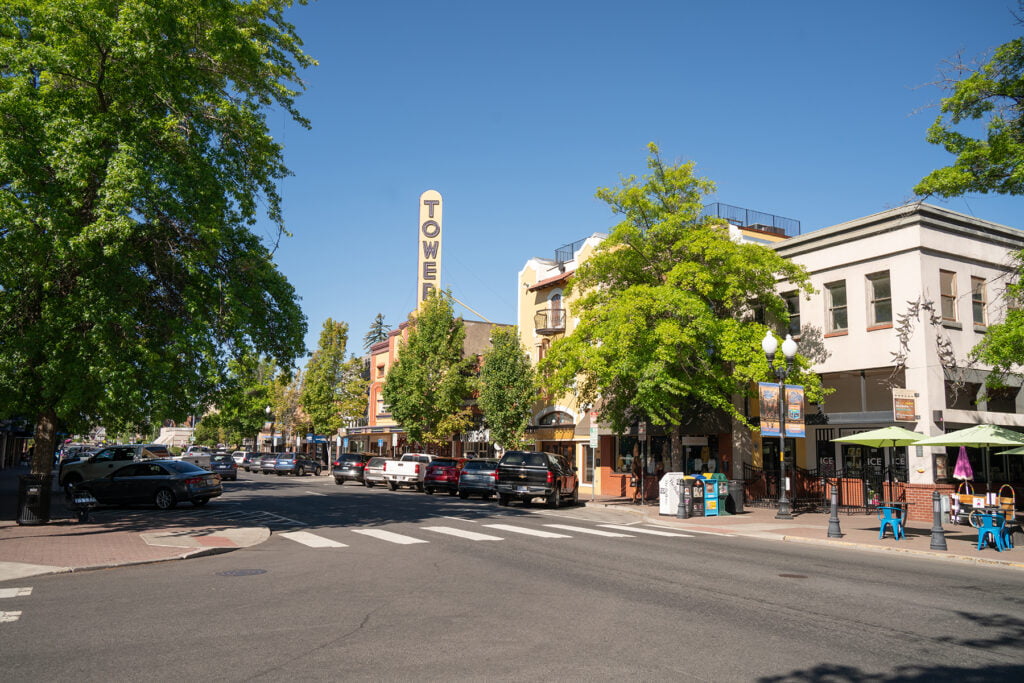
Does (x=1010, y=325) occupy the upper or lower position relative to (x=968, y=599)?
upper

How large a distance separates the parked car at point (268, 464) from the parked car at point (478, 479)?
91.2 ft

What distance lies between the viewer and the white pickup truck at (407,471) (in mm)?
33031

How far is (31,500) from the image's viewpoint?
16.0 meters

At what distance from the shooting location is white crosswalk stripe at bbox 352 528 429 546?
14.4 m

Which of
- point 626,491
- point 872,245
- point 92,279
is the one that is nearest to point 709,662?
point 92,279

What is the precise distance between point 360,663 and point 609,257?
70.2 feet

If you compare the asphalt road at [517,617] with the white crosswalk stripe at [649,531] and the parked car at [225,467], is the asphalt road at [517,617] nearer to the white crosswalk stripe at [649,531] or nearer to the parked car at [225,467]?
the white crosswalk stripe at [649,531]

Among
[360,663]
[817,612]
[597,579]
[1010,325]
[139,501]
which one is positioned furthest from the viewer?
[139,501]

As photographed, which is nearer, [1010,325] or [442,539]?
[442,539]

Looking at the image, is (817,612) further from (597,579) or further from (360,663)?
(360,663)

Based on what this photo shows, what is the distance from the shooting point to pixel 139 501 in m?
21.2

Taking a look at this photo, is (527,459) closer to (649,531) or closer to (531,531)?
(649,531)

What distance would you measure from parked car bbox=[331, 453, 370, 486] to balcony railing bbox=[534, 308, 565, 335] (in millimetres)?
11722

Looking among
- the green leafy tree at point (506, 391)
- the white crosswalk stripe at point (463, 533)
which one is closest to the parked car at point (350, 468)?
the green leafy tree at point (506, 391)
